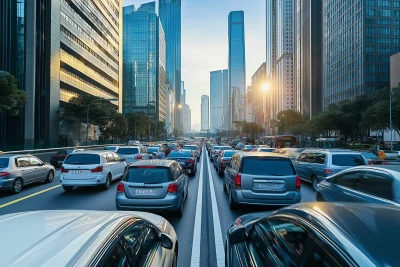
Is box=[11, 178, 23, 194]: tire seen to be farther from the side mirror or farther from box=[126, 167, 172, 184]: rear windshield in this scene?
the side mirror

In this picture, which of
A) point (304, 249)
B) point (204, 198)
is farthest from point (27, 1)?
point (304, 249)

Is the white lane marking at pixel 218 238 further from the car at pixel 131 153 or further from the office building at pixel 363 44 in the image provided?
the office building at pixel 363 44

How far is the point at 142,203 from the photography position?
24.0 ft

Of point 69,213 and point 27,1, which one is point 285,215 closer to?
point 69,213

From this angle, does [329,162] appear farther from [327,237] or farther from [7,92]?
[7,92]

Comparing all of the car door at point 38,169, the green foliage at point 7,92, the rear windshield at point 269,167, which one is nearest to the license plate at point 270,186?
→ the rear windshield at point 269,167

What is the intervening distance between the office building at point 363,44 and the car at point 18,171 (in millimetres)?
90713

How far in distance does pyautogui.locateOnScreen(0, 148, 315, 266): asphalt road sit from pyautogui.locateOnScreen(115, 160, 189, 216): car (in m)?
0.57

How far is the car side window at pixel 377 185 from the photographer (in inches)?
215

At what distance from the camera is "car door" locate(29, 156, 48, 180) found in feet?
42.5

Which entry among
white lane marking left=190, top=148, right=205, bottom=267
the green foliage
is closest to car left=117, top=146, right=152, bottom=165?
white lane marking left=190, top=148, right=205, bottom=267

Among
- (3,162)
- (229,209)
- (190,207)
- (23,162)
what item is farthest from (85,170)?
(229,209)

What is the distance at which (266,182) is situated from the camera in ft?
25.5

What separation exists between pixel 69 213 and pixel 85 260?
47.7 inches
